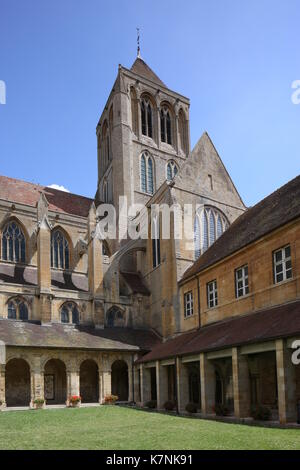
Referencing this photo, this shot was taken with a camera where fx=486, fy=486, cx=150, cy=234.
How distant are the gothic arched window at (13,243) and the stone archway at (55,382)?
924 centimetres

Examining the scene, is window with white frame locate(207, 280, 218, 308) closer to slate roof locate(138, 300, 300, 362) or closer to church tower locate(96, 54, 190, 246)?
slate roof locate(138, 300, 300, 362)

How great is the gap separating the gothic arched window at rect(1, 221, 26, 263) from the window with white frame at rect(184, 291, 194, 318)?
14535mm

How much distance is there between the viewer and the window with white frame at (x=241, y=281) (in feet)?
76.6

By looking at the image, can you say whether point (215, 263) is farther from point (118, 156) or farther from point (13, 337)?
point (118, 156)

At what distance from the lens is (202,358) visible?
21.4 m

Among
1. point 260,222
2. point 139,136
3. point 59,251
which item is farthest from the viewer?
point 139,136

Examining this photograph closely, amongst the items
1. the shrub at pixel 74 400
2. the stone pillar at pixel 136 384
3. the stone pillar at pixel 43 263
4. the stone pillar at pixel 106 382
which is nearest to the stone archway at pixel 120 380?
the stone pillar at pixel 136 384

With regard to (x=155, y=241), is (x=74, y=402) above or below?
below

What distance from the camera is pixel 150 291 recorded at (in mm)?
37250

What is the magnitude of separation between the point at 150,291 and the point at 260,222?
14755mm

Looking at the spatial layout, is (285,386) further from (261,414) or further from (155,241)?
(155,241)

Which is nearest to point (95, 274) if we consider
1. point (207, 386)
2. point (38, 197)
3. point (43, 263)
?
point (43, 263)

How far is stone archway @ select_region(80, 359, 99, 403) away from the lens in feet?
111

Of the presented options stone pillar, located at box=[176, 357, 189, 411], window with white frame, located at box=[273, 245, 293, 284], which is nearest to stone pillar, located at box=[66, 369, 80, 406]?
stone pillar, located at box=[176, 357, 189, 411]
